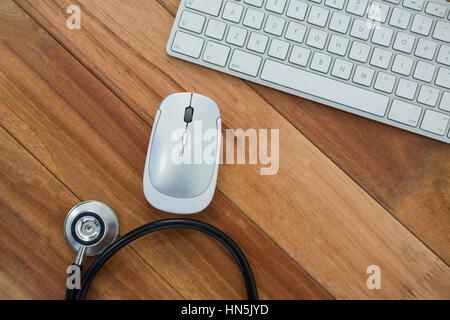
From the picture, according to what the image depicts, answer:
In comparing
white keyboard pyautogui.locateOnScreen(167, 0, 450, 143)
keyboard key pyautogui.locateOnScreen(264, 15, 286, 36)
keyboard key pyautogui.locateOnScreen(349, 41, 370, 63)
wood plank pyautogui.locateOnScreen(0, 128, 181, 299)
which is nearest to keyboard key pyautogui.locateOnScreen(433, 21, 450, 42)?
white keyboard pyautogui.locateOnScreen(167, 0, 450, 143)

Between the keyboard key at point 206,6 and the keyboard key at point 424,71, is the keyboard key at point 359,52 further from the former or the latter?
the keyboard key at point 206,6

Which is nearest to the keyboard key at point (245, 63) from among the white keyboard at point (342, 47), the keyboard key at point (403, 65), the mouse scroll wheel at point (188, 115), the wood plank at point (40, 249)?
the white keyboard at point (342, 47)

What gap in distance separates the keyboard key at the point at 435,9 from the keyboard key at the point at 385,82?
0.11 metres

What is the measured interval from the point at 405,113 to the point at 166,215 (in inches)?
15.3

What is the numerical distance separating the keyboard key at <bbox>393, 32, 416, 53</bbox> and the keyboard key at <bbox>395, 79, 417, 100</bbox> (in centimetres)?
5

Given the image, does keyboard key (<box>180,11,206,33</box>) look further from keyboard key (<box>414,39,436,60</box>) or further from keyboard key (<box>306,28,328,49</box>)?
keyboard key (<box>414,39,436,60</box>)

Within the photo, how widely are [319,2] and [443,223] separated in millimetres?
382

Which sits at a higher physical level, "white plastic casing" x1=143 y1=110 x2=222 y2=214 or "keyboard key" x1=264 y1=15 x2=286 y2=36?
"keyboard key" x1=264 y1=15 x2=286 y2=36

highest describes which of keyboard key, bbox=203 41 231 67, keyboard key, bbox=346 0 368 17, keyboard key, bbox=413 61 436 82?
keyboard key, bbox=346 0 368 17

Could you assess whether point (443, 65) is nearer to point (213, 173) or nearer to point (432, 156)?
point (432, 156)

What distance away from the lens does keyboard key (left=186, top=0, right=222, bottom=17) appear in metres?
0.58

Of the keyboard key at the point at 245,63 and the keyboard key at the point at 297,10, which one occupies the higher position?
the keyboard key at the point at 297,10

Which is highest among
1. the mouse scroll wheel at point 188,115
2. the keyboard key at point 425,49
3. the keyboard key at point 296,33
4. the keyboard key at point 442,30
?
the keyboard key at point 442,30

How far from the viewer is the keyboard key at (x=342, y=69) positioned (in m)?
0.58
